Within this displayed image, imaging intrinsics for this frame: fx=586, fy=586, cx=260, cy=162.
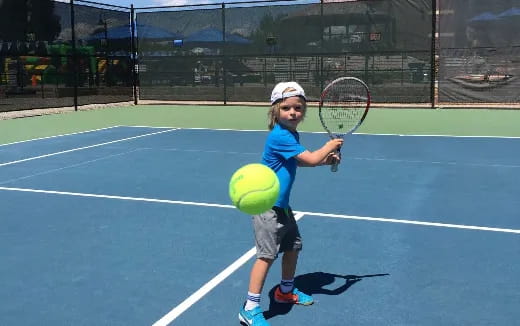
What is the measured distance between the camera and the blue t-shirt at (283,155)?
11.3ft

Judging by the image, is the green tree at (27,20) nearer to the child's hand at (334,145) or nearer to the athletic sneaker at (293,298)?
the athletic sneaker at (293,298)

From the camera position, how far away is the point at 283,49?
20.1 meters

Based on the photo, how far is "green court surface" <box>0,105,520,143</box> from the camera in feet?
43.3

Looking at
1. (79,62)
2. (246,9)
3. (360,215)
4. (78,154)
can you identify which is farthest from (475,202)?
(79,62)

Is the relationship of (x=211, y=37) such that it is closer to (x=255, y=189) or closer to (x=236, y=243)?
(x=236, y=243)

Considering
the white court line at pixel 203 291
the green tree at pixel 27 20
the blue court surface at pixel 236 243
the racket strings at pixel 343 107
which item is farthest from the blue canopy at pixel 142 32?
the white court line at pixel 203 291

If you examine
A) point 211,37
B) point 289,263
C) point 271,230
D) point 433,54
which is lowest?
point 289,263

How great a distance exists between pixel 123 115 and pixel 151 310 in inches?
591

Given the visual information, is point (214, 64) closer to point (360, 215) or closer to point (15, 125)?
point (15, 125)

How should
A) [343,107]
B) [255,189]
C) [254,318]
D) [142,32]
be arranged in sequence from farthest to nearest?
[142,32] < [343,107] < [254,318] < [255,189]

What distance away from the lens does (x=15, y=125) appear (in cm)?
1532

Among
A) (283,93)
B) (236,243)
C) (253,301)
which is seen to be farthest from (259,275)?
(236,243)

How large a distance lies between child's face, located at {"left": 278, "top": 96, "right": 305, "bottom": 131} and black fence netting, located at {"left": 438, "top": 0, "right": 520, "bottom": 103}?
1563 centimetres

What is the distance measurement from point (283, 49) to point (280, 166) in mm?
16999
